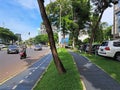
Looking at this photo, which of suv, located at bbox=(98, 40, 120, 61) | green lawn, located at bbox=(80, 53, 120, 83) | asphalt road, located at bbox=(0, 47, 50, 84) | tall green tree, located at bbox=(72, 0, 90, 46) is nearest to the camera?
green lawn, located at bbox=(80, 53, 120, 83)

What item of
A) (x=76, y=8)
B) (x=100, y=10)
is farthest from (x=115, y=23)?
(x=100, y=10)

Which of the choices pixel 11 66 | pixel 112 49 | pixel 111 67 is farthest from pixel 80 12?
pixel 111 67

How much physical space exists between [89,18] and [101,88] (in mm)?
54762

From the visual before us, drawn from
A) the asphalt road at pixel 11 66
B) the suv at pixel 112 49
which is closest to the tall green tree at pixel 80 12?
the asphalt road at pixel 11 66

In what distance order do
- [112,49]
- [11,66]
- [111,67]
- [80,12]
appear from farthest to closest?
[80,12] < [112,49] < [11,66] < [111,67]

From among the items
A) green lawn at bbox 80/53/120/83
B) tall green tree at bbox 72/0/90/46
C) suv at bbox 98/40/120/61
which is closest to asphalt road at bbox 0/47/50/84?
green lawn at bbox 80/53/120/83

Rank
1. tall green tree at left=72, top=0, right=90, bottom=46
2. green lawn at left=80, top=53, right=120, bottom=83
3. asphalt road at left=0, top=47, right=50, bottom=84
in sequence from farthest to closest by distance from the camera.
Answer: tall green tree at left=72, top=0, right=90, bottom=46 → asphalt road at left=0, top=47, right=50, bottom=84 → green lawn at left=80, top=53, right=120, bottom=83

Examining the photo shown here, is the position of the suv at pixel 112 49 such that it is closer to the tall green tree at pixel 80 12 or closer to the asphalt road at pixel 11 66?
the asphalt road at pixel 11 66

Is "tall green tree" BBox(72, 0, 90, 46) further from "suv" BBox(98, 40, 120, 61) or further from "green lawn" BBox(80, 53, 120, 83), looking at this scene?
"green lawn" BBox(80, 53, 120, 83)

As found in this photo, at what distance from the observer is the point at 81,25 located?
64875 mm

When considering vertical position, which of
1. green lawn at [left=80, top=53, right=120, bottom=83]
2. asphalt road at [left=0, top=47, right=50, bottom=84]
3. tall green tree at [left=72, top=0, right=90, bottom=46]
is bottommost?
asphalt road at [left=0, top=47, right=50, bottom=84]

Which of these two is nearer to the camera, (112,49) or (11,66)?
(11,66)

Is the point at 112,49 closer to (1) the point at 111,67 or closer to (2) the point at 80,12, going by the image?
(1) the point at 111,67

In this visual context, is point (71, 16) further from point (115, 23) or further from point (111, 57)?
point (111, 57)
